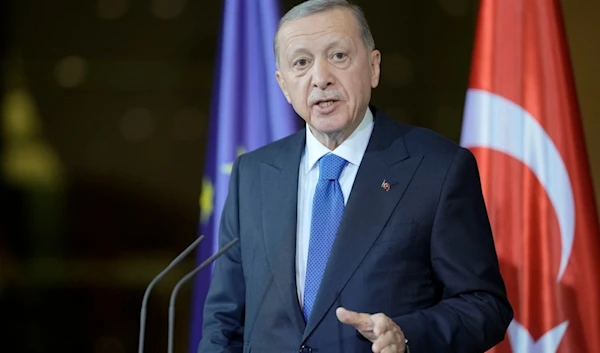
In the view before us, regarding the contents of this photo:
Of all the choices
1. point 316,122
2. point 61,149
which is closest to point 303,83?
point 316,122

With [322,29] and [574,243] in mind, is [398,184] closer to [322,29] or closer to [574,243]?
[322,29]

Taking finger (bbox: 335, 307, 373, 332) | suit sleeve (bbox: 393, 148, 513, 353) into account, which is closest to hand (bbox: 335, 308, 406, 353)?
finger (bbox: 335, 307, 373, 332)

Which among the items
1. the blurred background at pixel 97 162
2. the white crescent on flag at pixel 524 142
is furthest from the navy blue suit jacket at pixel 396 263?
the blurred background at pixel 97 162

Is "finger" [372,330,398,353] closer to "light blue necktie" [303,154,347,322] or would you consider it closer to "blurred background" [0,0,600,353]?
"light blue necktie" [303,154,347,322]

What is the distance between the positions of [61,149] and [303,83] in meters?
1.56

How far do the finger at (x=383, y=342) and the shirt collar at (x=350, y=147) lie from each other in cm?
48

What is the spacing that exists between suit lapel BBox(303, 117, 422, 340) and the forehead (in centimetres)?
23

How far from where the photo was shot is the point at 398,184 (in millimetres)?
1758

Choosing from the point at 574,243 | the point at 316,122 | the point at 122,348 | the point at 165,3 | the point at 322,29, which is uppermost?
the point at 165,3

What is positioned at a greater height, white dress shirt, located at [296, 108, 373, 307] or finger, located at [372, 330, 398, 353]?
white dress shirt, located at [296, 108, 373, 307]

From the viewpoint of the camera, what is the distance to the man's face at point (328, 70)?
5.92 feet

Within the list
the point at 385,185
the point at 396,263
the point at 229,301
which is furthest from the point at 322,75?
the point at 229,301

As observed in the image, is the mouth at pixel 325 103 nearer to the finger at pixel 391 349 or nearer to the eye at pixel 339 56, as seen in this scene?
the eye at pixel 339 56

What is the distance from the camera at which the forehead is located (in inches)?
71.6
